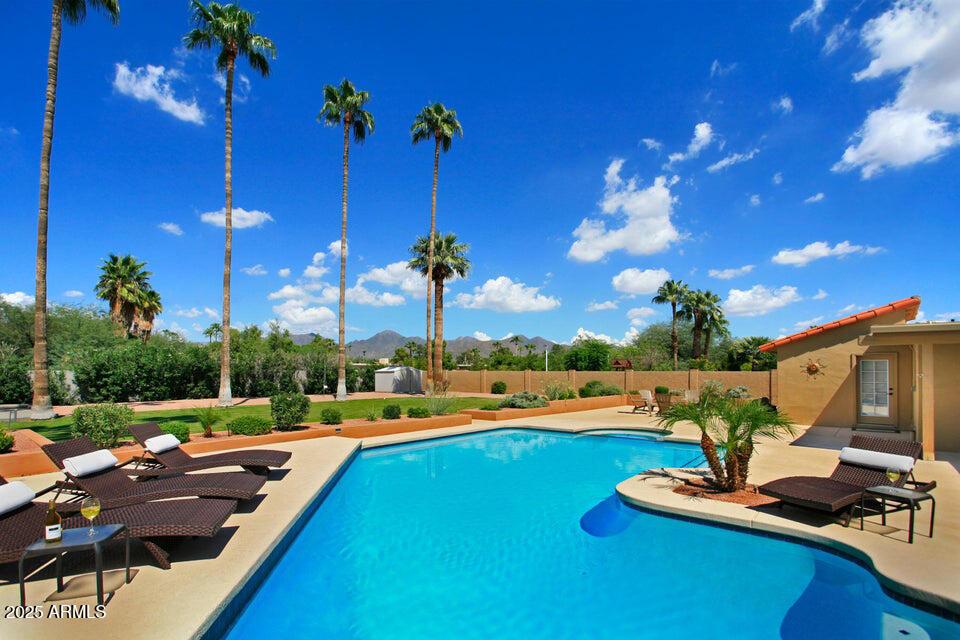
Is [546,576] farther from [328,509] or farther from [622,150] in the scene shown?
[622,150]

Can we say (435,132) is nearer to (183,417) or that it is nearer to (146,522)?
(183,417)

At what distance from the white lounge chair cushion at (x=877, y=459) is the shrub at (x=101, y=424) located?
12.1 metres

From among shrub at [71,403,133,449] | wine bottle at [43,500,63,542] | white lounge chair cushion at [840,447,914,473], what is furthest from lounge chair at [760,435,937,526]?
shrub at [71,403,133,449]

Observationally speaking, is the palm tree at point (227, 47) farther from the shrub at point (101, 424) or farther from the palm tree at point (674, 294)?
the palm tree at point (674, 294)

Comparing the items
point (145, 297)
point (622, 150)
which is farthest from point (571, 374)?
point (145, 297)

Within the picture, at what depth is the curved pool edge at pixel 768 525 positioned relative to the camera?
152 inches

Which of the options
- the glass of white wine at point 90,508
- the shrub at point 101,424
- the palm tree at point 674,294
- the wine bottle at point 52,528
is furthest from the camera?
the palm tree at point 674,294

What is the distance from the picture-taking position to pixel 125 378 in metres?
21.0

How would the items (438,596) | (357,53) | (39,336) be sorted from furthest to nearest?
1. (357,53)
2. (39,336)
3. (438,596)

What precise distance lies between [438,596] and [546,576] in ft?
3.83

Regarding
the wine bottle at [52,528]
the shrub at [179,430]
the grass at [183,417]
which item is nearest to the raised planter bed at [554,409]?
the grass at [183,417]

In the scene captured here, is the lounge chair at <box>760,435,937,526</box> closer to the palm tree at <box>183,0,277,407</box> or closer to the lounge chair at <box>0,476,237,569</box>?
the lounge chair at <box>0,476,237,569</box>

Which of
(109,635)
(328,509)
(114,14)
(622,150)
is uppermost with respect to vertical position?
(114,14)

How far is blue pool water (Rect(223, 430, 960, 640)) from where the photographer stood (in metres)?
3.99
